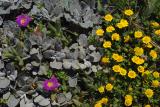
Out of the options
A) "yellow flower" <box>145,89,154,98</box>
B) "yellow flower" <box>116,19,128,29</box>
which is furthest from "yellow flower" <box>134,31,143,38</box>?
"yellow flower" <box>145,89,154,98</box>

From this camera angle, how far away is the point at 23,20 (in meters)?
3.85

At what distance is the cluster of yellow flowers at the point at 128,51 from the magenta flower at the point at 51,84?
0.36 m

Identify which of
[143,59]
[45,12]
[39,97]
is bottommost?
[39,97]

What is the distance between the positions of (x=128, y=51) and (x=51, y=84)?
2.38 ft

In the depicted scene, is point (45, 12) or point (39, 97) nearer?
point (39, 97)

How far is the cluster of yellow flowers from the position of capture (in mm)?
3580

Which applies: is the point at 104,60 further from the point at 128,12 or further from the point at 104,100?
the point at 128,12

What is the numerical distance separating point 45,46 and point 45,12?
399 mm

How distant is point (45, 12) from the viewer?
3.92m

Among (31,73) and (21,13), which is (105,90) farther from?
(21,13)

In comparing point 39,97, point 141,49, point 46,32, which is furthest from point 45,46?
point 141,49

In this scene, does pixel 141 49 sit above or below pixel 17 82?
above

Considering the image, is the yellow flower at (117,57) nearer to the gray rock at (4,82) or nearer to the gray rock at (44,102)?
the gray rock at (44,102)

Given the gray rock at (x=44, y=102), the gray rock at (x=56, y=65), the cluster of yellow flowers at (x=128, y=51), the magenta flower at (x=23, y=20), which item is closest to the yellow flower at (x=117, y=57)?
the cluster of yellow flowers at (x=128, y=51)
